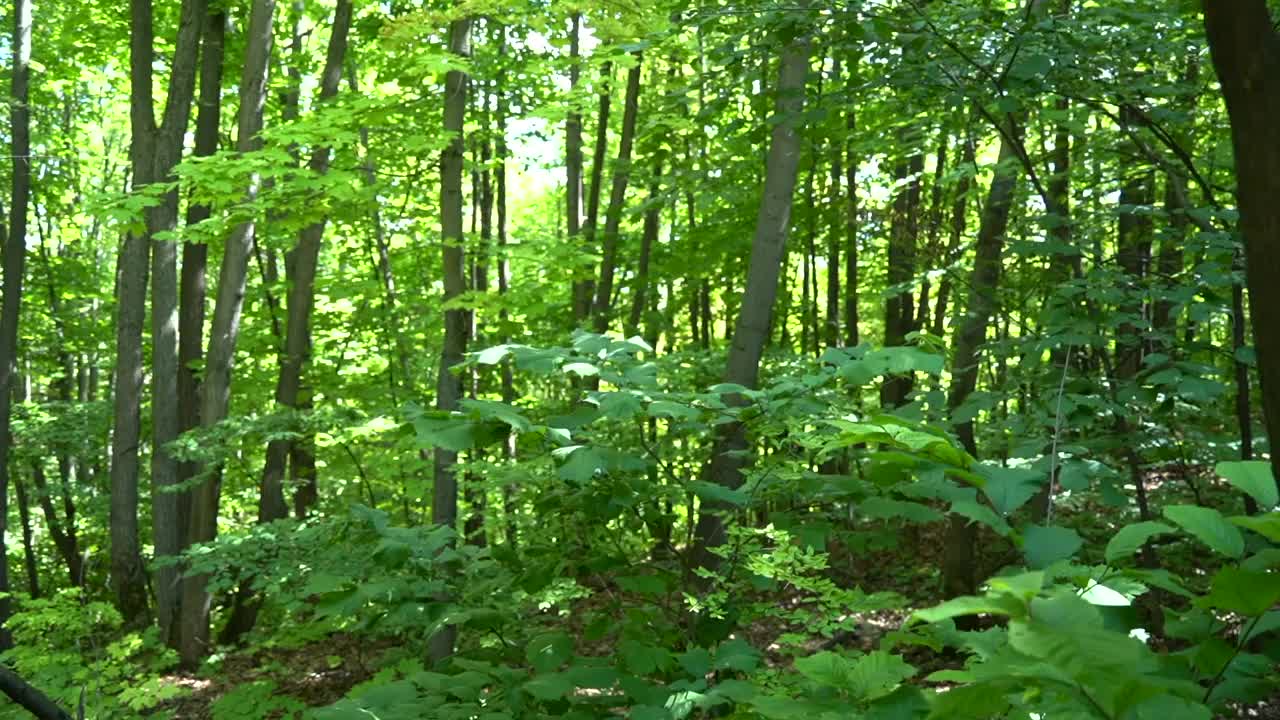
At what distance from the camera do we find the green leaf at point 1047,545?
1.37 meters

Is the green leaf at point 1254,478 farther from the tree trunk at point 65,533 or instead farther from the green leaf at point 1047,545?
the tree trunk at point 65,533

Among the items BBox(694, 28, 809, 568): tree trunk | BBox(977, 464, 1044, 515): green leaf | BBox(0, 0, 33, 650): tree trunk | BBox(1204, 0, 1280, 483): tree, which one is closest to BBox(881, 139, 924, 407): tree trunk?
BBox(694, 28, 809, 568): tree trunk

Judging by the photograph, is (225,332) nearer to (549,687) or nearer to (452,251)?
(452,251)

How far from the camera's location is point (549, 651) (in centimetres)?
243

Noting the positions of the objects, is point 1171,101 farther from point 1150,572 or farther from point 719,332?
point 719,332

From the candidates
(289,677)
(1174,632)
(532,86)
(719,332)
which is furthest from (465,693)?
(719,332)

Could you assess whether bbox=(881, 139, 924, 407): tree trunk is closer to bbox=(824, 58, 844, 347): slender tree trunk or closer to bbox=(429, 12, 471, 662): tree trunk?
bbox=(824, 58, 844, 347): slender tree trunk

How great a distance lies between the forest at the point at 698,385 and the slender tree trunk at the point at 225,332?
0.04m

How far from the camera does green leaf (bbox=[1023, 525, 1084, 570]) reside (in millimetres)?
1370

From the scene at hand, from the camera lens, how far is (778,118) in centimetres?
445

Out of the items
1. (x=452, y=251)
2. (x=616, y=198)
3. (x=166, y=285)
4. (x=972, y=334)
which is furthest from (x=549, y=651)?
(x=616, y=198)

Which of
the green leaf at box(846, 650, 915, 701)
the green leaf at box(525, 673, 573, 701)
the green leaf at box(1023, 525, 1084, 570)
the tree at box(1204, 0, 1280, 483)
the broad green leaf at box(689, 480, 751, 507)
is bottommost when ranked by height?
the green leaf at box(525, 673, 573, 701)

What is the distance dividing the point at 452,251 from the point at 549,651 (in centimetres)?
516

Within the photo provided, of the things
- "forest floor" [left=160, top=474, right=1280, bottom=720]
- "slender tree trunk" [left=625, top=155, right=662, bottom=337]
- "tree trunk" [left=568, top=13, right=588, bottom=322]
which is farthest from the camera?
"tree trunk" [left=568, top=13, right=588, bottom=322]
